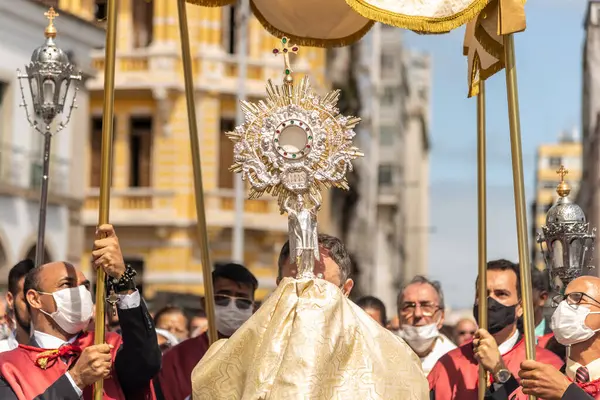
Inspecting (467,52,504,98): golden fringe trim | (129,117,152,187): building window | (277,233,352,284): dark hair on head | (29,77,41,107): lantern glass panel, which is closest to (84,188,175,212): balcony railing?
(129,117,152,187): building window

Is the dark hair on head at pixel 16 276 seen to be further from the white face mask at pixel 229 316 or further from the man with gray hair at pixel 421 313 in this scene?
the man with gray hair at pixel 421 313

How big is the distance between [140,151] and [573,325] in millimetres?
27511

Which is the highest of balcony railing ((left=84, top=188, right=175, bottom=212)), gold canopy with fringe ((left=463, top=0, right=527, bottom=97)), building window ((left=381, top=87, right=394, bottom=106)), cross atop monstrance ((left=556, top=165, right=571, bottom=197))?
building window ((left=381, top=87, right=394, bottom=106))

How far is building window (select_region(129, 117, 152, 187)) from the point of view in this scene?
110 feet

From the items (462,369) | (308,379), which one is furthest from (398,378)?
Result: (462,369)

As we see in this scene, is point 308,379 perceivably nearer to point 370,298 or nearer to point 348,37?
point 348,37

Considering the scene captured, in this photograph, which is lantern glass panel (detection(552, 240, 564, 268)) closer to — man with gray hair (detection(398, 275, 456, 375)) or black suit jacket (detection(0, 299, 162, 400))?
man with gray hair (detection(398, 275, 456, 375))

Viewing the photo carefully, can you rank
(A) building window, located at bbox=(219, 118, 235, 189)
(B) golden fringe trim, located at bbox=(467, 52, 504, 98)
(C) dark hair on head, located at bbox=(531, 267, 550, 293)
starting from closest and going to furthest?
(B) golden fringe trim, located at bbox=(467, 52, 504, 98)
(C) dark hair on head, located at bbox=(531, 267, 550, 293)
(A) building window, located at bbox=(219, 118, 235, 189)

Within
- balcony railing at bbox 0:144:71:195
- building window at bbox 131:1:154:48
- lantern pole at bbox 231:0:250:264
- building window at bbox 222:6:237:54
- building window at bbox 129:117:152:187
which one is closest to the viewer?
balcony railing at bbox 0:144:71:195

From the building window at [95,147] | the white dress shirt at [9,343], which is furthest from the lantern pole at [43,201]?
the building window at [95,147]

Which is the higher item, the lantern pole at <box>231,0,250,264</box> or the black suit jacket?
the lantern pole at <box>231,0,250,264</box>

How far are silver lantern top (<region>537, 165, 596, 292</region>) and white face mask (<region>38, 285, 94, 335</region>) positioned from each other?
7.92 ft

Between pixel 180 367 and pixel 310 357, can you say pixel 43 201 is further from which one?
pixel 310 357

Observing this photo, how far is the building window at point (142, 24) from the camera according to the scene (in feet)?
109
